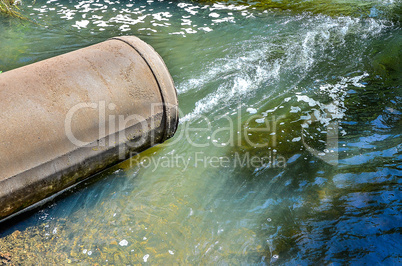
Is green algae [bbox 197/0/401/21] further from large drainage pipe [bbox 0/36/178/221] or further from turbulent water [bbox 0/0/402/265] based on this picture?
large drainage pipe [bbox 0/36/178/221]

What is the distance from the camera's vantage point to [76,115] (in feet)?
11.5

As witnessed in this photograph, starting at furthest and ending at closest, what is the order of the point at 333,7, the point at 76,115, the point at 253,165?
1. the point at 333,7
2. the point at 253,165
3. the point at 76,115

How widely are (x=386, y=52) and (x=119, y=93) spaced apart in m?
6.06

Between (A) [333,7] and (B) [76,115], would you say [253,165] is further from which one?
(A) [333,7]

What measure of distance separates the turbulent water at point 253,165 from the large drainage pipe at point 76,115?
0.57 m

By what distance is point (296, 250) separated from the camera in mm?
3520

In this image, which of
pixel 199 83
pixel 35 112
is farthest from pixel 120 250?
pixel 199 83

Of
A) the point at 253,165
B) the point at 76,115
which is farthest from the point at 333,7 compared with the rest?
the point at 76,115

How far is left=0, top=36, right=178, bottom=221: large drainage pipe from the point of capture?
10.8 feet

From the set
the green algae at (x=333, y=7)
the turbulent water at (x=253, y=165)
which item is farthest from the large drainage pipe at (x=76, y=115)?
the green algae at (x=333, y=7)

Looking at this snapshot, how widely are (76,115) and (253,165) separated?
2436 millimetres

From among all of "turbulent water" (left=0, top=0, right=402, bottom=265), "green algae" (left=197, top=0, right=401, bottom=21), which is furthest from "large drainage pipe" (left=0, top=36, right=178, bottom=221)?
"green algae" (left=197, top=0, right=401, bottom=21)

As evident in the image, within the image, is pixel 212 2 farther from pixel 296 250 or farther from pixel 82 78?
pixel 296 250

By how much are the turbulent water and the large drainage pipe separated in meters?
0.57
